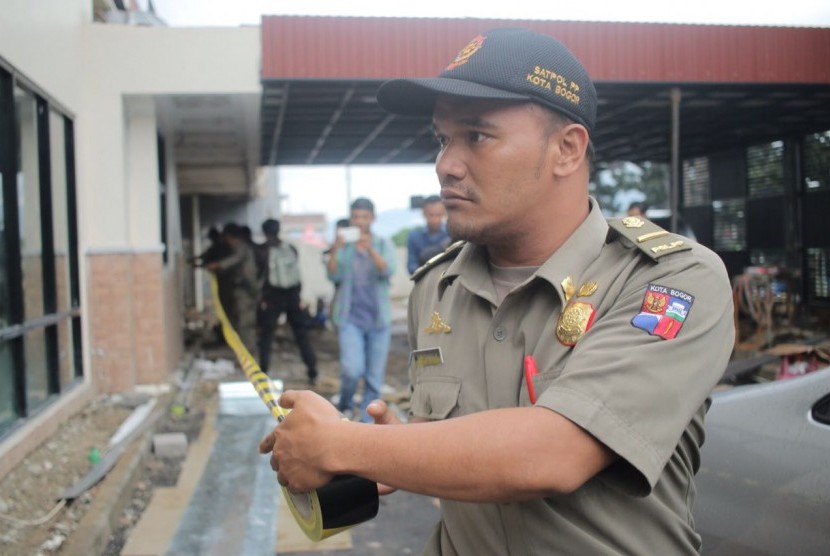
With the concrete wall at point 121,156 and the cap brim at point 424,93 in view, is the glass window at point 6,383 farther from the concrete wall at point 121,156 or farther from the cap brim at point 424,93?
the cap brim at point 424,93

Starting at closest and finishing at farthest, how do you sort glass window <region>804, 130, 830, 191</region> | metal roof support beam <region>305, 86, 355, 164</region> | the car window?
the car window < metal roof support beam <region>305, 86, 355, 164</region> < glass window <region>804, 130, 830, 191</region>

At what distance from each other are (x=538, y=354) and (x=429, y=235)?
571 centimetres

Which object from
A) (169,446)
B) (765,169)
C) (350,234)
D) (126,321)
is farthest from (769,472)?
(765,169)

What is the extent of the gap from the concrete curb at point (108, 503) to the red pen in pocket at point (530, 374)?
335 cm

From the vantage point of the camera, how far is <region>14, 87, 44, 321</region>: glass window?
565cm

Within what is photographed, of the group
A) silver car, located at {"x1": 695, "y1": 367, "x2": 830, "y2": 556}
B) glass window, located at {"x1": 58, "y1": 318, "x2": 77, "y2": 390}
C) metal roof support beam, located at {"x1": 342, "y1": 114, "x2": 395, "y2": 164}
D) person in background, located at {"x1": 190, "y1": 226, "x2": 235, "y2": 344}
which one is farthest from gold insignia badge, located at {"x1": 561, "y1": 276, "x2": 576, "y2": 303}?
person in background, located at {"x1": 190, "y1": 226, "x2": 235, "y2": 344}

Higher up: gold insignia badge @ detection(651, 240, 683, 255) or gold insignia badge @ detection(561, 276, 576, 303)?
gold insignia badge @ detection(651, 240, 683, 255)

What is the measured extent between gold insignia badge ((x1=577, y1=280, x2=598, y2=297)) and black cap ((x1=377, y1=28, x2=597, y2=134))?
12.3 inches

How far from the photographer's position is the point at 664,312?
1279mm

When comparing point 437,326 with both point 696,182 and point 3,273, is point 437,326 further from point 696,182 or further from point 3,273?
point 696,182

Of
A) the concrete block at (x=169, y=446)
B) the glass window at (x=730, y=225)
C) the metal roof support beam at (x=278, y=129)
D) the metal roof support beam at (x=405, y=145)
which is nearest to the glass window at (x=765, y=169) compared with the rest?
the glass window at (x=730, y=225)

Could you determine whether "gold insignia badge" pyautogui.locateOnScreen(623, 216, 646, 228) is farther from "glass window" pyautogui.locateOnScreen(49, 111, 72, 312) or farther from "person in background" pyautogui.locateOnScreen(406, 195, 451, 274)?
"glass window" pyautogui.locateOnScreen(49, 111, 72, 312)

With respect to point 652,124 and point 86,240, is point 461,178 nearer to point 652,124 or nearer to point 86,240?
point 86,240

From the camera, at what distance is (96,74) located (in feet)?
25.1
